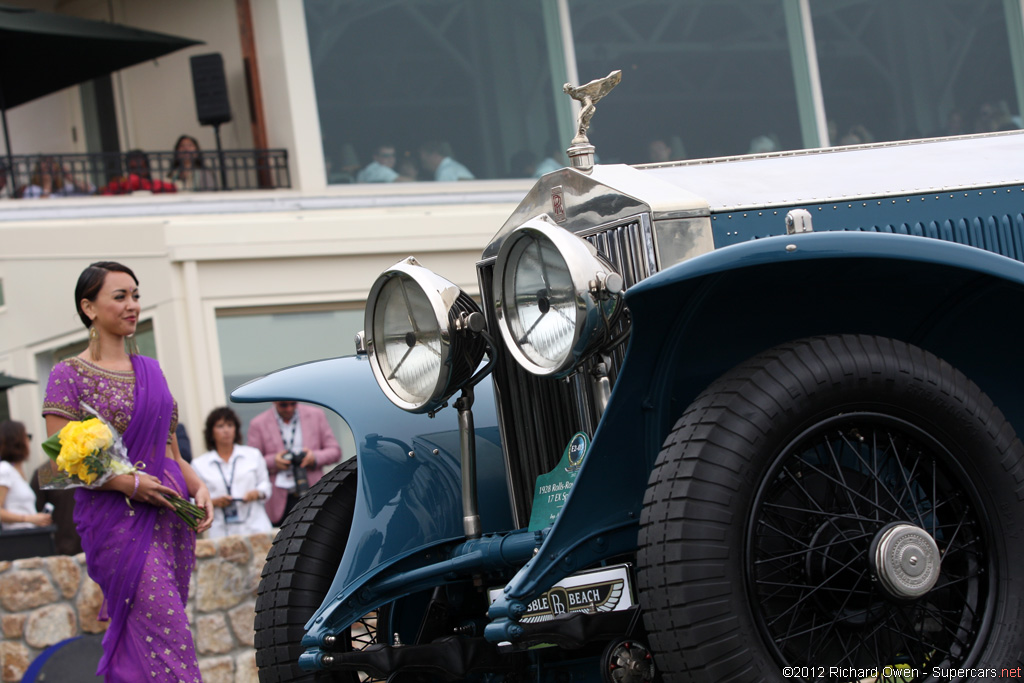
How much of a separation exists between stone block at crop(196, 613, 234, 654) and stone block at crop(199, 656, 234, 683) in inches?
1.7

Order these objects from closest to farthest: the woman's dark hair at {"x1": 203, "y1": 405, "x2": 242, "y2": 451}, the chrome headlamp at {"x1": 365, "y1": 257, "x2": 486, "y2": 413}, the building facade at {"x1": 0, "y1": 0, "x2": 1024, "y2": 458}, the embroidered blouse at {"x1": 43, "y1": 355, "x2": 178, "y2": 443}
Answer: the chrome headlamp at {"x1": 365, "y1": 257, "x2": 486, "y2": 413}
the embroidered blouse at {"x1": 43, "y1": 355, "x2": 178, "y2": 443}
the woman's dark hair at {"x1": 203, "y1": 405, "x2": 242, "y2": 451}
the building facade at {"x1": 0, "y1": 0, "x2": 1024, "y2": 458}


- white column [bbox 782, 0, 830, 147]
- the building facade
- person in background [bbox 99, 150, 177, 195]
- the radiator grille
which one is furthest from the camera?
white column [bbox 782, 0, 830, 147]

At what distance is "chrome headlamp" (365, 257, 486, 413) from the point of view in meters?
3.27

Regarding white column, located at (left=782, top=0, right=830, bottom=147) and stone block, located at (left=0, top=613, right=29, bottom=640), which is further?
white column, located at (left=782, top=0, right=830, bottom=147)

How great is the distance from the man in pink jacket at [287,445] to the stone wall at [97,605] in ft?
4.19

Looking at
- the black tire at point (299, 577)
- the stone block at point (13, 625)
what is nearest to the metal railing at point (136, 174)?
the stone block at point (13, 625)

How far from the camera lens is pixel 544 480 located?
336cm

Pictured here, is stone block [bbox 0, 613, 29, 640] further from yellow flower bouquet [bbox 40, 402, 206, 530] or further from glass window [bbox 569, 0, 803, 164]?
glass window [bbox 569, 0, 803, 164]

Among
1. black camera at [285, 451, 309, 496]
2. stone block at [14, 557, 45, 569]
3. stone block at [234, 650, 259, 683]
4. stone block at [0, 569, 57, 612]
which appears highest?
black camera at [285, 451, 309, 496]

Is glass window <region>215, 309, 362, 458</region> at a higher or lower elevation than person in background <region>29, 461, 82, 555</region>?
higher

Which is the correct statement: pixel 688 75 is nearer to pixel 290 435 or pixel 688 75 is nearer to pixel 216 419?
pixel 290 435

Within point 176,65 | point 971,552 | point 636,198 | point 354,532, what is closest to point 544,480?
point 354,532

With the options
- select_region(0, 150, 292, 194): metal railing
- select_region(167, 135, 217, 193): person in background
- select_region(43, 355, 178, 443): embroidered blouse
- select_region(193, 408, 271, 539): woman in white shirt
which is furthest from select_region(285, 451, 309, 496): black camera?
select_region(167, 135, 217, 193): person in background

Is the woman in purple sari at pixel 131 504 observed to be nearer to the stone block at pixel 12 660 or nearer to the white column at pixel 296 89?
the stone block at pixel 12 660
